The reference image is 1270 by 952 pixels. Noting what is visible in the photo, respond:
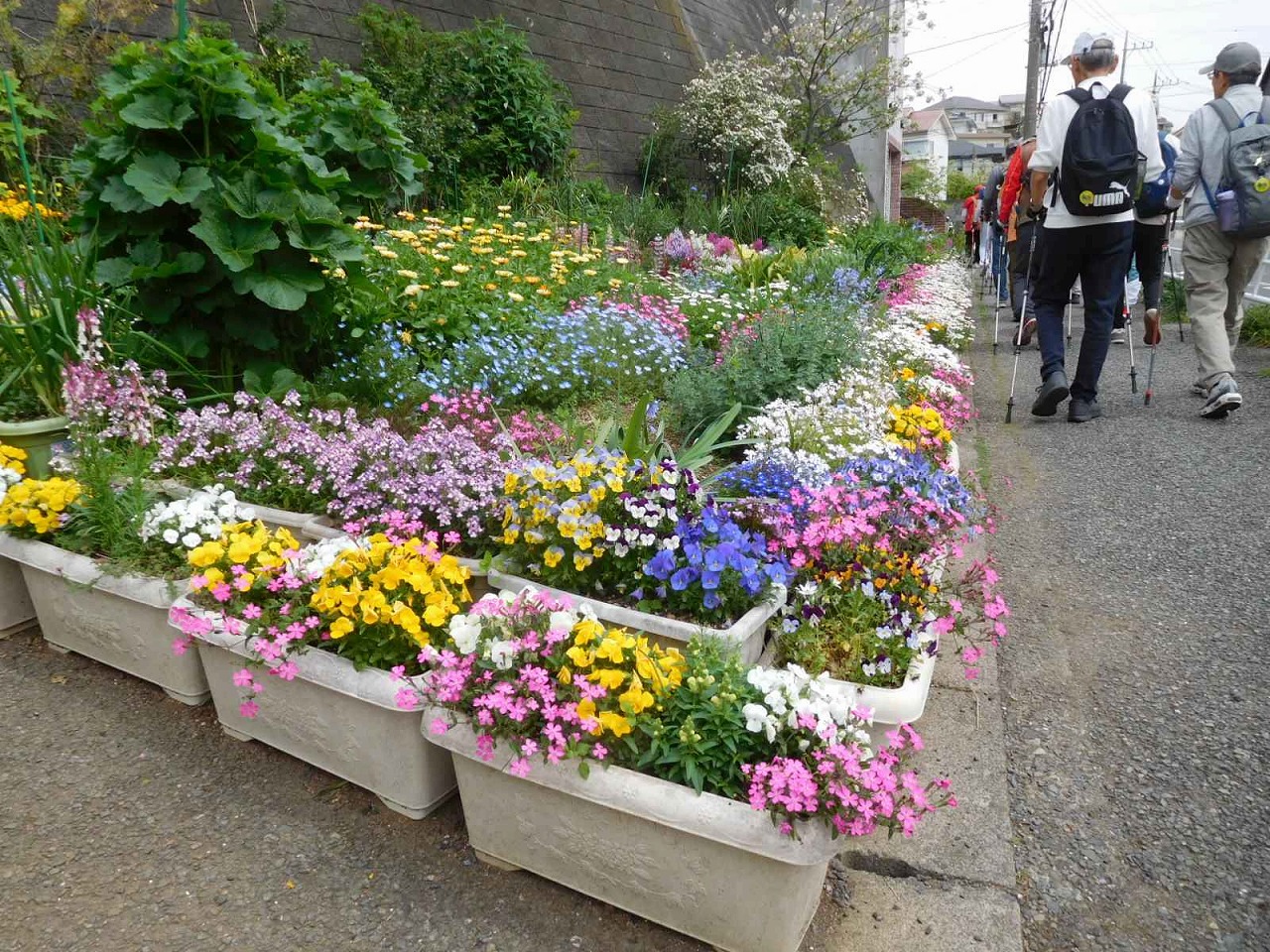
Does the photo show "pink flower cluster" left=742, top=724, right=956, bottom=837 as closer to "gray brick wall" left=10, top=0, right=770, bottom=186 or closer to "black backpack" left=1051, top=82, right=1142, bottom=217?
"black backpack" left=1051, top=82, right=1142, bottom=217

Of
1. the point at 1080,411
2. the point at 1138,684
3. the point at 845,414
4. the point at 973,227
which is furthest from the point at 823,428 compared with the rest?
the point at 973,227

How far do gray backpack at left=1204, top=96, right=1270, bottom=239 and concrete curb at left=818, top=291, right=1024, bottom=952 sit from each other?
14.1ft

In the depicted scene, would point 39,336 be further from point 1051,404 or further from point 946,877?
point 1051,404

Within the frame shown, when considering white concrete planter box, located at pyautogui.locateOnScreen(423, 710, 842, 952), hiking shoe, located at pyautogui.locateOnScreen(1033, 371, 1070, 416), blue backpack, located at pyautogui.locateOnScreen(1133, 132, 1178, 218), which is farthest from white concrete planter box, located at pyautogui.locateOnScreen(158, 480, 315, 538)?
blue backpack, located at pyautogui.locateOnScreen(1133, 132, 1178, 218)

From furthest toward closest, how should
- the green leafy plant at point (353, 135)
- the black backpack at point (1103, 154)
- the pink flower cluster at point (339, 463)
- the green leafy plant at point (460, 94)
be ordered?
the green leafy plant at point (460, 94)
the black backpack at point (1103, 154)
the green leafy plant at point (353, 135)
the pink flower cluster at point (339, 463)

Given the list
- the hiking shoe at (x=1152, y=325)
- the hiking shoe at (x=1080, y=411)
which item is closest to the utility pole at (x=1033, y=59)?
the hiking shoe at (x=1152, y=325)

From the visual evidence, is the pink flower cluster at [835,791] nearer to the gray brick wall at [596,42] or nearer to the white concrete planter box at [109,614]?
the white concrete planter box at [109,614]

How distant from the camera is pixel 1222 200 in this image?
5230 millimetres

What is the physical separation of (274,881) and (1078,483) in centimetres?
425

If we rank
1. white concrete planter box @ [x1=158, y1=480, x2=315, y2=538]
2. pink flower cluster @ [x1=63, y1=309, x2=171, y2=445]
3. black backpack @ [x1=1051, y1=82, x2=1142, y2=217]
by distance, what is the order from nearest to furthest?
white concrete planter box @ [x1=158, y1=480, x2=315, y2=538], pink flower cluster @ [x1=63, y1=309, x2=171, y2=445], black backpack @ [x1=1051, y1=82, x2=1142, y2=217]

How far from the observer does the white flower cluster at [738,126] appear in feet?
39.4

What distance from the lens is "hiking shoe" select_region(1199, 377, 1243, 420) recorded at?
5605 mm

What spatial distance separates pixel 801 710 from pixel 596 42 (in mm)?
12485

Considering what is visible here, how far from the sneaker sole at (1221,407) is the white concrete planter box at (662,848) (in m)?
5.20
